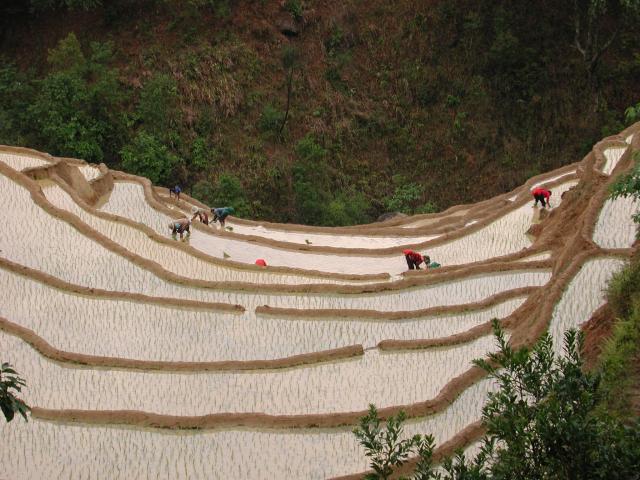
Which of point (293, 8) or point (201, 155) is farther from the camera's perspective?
point (293, 8)

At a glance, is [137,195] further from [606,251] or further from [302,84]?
[302,84]

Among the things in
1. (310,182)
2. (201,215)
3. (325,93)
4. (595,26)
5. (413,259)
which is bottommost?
(413,259)

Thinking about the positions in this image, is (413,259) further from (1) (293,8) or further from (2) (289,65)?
(1) (293,8)

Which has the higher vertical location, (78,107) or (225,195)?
(78,107)

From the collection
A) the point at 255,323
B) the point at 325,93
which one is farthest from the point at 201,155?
the point at 255,323

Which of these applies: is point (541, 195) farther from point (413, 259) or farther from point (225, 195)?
point (225, 195)

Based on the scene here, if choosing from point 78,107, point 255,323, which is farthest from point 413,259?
point 78,107

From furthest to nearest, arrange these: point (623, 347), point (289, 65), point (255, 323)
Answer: point (289, 65) → point (255, 323) → point (623, 347)

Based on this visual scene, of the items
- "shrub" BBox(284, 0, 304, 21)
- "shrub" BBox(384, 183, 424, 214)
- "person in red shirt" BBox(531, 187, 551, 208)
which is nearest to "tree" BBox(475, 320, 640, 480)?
"person in red shirt" BBox(531, 187, 551, 208)

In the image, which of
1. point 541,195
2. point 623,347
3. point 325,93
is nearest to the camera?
point 623,347
